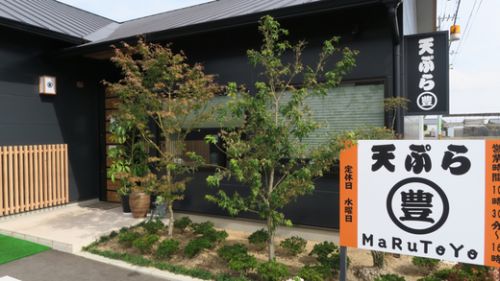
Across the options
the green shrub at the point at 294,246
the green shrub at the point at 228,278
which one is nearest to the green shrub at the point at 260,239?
the green shrub at the point at 294,246

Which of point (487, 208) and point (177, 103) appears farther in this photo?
point (177, 103)

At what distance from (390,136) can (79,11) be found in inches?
369

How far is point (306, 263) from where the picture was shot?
163 inches

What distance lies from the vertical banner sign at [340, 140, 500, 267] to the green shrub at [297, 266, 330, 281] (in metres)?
0.70

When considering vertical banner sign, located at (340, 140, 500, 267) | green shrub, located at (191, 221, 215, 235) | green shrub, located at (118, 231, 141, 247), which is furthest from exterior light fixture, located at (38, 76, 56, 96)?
vertical banner sign, located at (340, 140, 500, 267)

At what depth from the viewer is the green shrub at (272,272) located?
342cm

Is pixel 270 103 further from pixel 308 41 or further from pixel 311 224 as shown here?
pixel 311 224

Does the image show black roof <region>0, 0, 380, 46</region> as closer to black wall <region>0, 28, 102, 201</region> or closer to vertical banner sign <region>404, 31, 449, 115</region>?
black wall <region>0, 28, 102, 201</region>

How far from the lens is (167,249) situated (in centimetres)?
425

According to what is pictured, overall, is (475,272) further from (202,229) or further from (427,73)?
(202,229)

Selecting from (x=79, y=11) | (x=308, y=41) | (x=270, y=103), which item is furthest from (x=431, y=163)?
(x=79, y=11)

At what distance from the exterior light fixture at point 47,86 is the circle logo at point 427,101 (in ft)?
22.1

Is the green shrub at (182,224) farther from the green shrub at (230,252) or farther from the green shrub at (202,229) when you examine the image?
the green shrub at (230,252)

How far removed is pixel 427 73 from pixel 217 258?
3829mm
